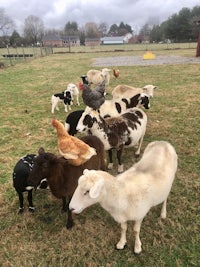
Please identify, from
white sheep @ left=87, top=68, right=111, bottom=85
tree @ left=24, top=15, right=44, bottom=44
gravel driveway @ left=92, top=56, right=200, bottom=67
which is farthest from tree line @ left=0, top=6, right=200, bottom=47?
white sheep @ left=87, top=68, right=111, bottom=85

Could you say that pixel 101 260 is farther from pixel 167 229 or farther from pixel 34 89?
pixel 34 89

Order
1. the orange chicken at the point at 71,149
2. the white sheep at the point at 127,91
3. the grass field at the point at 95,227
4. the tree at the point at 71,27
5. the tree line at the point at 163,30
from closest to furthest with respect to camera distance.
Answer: the grass field at the point at 95,227 → the orange chicken at the point at 71,149 → the white sheep at the point at 127,91 → the tree line at the point at 163,30 → the tree at the point at 71,27

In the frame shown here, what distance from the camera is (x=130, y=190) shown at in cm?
318

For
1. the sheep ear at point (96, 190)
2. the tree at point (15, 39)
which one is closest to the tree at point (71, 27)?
the tree at point (15, 39)

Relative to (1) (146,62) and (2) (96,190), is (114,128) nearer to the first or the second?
(2) (96,190)

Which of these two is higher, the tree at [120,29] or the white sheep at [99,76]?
the tree at [120,29]

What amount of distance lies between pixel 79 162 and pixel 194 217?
6.67 ft

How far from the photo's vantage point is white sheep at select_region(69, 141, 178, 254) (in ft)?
9.47

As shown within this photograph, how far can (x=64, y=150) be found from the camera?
3.59 m

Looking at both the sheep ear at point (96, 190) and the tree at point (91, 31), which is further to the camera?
the tree at point (91, 31)

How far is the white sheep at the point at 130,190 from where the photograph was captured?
9.47 ft

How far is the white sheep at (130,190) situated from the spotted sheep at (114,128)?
4.69 feet

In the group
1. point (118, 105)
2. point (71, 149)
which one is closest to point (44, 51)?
point (118, 105)

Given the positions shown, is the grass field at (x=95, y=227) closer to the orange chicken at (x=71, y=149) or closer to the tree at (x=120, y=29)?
the orange chicken at (x=71, y=149)
